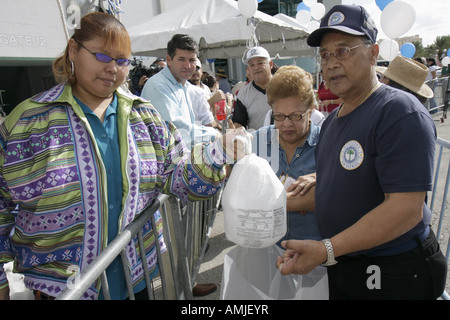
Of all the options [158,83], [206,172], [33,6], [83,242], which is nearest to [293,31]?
[158,83]

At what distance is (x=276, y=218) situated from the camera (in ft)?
4.00

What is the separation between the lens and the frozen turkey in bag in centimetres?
118

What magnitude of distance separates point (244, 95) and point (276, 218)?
2888 millimetres

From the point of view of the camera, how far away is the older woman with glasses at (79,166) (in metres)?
1.26

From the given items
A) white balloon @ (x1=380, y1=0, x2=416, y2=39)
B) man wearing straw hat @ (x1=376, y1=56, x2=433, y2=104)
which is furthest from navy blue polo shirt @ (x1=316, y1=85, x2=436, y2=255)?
white balloon @ (x1=380, y1=0, x2=416, y2=39)

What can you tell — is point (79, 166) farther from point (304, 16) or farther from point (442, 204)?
point (304, 16)

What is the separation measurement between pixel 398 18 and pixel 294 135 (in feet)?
9.60

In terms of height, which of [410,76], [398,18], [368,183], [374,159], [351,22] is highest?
[398,18]

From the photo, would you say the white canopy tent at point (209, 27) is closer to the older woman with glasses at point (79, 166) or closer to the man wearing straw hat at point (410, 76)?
the man wearing straw hat at point (410, 76)

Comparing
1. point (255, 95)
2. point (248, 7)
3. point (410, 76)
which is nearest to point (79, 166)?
point (410, 76)

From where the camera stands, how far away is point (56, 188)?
4.10ft

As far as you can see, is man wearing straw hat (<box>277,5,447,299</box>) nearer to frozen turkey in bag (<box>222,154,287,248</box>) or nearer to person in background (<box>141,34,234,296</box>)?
frozen turkey in bag (<box>222,154,287,248</box>)

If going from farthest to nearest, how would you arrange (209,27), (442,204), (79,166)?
1. (209,27)
2. (442,204)
3. (79,166)

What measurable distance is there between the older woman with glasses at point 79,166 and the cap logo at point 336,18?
0.66 m
